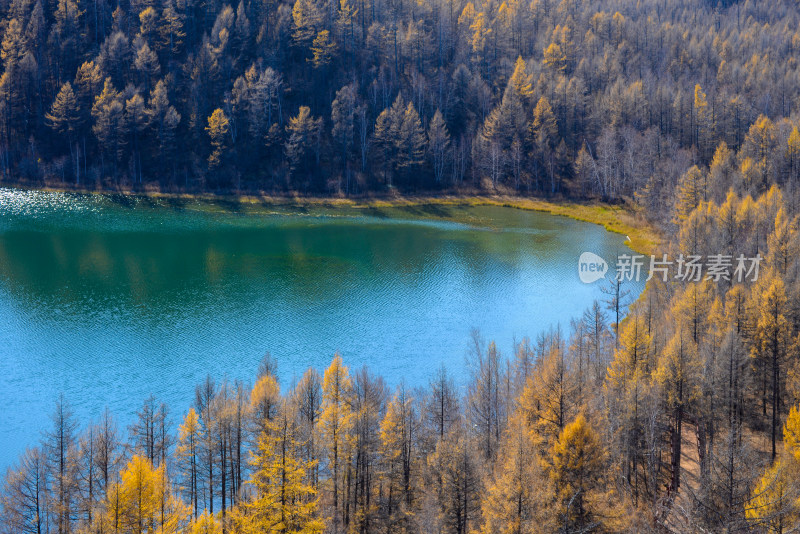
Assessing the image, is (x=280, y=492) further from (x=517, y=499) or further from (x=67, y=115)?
(x=67, y=115)

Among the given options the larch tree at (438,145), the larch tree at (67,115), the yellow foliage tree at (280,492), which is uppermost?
the larch tree at (67,115)

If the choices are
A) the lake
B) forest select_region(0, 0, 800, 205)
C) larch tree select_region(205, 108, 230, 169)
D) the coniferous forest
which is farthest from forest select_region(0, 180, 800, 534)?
larch tree select_region(205, 108, 230, 169)

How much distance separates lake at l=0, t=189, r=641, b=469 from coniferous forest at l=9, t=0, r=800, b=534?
4.76 metres

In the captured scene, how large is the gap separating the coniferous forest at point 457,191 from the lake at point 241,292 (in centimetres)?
476

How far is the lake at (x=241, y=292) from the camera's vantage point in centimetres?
5213

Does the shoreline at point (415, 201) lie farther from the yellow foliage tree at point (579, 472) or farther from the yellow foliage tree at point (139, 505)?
the yellow foliage tree at point (139, 505)

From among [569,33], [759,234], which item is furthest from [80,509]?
[569,33]

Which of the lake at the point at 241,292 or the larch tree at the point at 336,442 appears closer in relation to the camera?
the larch tree at the point at 336,442

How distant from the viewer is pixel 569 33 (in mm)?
148500

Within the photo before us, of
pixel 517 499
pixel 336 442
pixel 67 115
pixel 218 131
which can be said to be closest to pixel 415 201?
pixel 218 131

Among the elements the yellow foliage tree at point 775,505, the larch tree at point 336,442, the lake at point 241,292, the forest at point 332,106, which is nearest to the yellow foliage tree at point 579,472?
the yellow foliage tree at point 775,505

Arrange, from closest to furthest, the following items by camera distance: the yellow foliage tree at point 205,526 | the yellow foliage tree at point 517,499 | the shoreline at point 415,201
Result: the yellow foliage tree at point 205,526
the yellow foliage tree at point 517,499
the shoreline at point 415,201

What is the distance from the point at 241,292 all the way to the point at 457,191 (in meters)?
59.5

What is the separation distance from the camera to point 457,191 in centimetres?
12100
